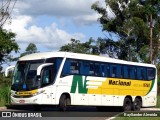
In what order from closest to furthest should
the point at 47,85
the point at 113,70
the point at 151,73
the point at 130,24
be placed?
the point at 47,85 < the point at 113,70 < the point at 151,73 < the point at 130,24

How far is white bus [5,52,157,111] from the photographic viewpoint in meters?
23.7

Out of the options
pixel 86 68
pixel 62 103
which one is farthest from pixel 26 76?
pixel 86 68

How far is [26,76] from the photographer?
943 inches

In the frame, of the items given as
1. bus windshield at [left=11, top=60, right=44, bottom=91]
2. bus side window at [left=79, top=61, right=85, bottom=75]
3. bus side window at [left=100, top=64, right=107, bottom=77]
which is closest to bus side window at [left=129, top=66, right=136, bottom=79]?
bus side window at [left=100, top=64, right=107, bottom=77]

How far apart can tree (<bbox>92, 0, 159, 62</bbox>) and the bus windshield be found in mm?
39173

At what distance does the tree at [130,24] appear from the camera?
6319 cm

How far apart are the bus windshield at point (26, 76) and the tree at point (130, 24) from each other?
129 feet

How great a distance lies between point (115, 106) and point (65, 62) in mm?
5638

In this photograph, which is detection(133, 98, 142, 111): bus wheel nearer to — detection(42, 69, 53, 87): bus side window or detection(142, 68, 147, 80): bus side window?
detection(142, 68, 147, 80): bus side window

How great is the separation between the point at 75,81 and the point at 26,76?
2.73m

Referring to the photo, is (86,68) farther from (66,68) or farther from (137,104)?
(137,104)

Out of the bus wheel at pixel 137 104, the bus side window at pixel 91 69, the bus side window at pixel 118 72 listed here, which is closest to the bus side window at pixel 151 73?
the bus wheel at pixel 137 104

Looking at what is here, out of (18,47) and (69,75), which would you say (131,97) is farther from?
(18,47)

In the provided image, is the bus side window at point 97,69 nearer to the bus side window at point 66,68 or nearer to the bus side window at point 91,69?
the bus side window at point 91,69
